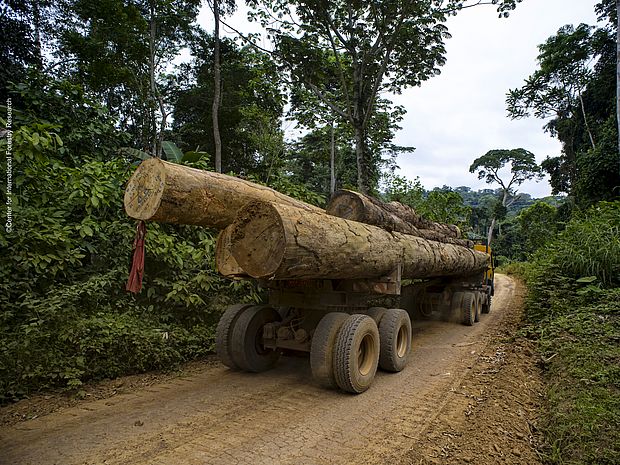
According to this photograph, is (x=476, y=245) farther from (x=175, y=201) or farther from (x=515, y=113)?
(x=515, y=113)

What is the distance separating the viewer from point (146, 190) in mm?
3529

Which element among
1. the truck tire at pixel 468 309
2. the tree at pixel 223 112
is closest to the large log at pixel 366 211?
the truck tire at pixel 468 309

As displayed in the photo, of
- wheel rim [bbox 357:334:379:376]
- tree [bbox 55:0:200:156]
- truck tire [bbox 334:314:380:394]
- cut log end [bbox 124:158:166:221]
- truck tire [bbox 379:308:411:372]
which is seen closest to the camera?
cut log end [bbox 124:158:166:221]

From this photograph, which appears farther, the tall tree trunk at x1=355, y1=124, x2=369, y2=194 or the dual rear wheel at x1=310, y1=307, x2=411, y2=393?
the tall tree trunk at x1=355, y1=124, x2=369, y2=194

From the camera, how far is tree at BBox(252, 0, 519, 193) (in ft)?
35.4

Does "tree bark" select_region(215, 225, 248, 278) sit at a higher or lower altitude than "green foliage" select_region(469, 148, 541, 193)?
lower

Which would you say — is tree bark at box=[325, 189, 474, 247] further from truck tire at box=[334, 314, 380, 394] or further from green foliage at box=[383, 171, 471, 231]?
green foliage at box=[383, 171, 471, 231]

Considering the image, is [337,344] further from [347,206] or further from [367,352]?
[347,206]

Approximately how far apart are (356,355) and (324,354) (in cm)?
37

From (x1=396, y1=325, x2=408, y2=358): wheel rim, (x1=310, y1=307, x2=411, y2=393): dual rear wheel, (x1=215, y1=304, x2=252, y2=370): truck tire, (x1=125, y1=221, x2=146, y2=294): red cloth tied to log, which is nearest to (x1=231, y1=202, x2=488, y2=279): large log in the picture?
(x1=310, y1=307, x2=411, y2=393): dual rear wheel

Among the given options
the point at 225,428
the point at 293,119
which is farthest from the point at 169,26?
the point at 225,428

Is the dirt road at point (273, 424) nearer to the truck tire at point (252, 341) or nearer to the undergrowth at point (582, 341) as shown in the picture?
the truck tire at point (252, 341)

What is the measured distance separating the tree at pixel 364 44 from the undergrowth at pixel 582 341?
5.78m

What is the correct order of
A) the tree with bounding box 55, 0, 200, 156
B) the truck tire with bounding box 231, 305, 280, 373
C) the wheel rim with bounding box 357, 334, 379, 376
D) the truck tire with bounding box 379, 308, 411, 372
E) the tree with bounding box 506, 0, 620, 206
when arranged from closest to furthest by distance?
1. the wheel rim with bounding box 357, 334, 379, 376
2. the truck tire with bounding box 231, 305, 280, 373
3. the truck tire with bounding box 379, 308, 411, 372
4. the tree with bounding box 55, 0, 200, 156
5. the tree with bounding box 506, 0, 620, 206
